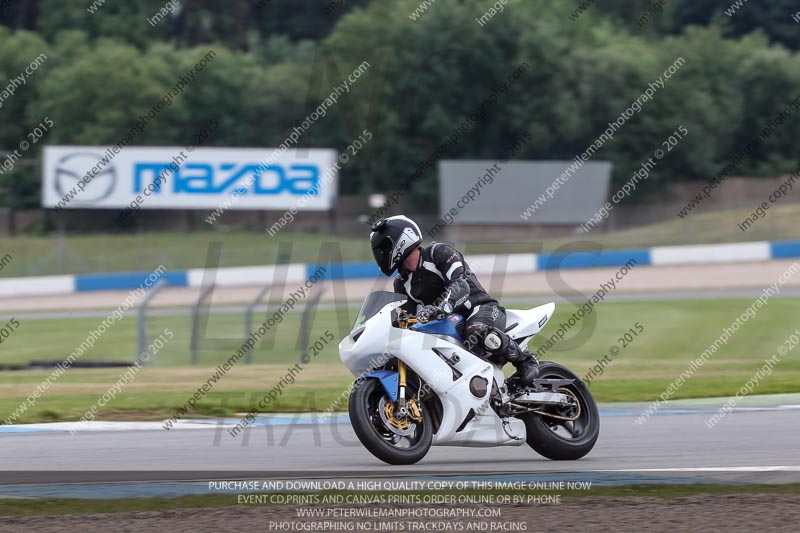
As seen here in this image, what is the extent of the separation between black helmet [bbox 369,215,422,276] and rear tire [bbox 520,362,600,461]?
4.52 ft

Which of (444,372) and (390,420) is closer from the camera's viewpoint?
(390,420)

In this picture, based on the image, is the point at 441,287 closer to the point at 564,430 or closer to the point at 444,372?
the point at 444,372

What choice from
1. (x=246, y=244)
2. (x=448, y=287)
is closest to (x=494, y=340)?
(x=448, y=287)

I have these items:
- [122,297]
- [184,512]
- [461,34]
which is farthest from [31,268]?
[184,512]

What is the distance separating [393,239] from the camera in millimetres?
7953

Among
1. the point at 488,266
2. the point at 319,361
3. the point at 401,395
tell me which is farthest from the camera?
the point at 488,266

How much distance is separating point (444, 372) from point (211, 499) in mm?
1865

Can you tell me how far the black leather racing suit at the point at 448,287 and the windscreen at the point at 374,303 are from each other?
16 centimetres

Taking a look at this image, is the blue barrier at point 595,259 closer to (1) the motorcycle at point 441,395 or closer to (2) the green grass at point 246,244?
(2) the green grass at point 246,244

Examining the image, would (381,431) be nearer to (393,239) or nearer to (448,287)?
(448,287)

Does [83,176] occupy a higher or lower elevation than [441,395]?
higher

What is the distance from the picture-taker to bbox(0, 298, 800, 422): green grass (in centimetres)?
1252

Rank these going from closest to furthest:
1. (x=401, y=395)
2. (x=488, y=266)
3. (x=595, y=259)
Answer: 1. (x=401, y=395)
2. (x=488, y=266)
3. (x=595, y=259)

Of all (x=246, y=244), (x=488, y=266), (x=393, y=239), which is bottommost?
(x=393, y=239)
